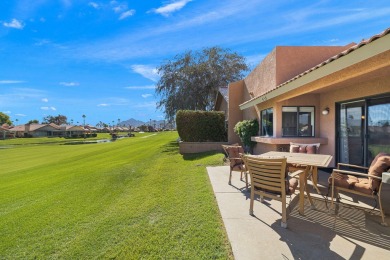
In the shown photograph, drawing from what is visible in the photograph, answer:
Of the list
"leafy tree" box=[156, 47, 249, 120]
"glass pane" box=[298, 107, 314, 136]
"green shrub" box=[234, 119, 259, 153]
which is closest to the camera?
"glass pane" box=[298, 107, 314, 136]

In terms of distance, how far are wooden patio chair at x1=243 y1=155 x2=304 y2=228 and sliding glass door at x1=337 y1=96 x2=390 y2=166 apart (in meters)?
4.29

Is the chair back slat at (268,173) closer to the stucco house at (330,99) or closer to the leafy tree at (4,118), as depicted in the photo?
the stucco house at (330,99)

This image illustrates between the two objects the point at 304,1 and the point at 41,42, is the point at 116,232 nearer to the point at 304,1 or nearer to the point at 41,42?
the point at 304,1

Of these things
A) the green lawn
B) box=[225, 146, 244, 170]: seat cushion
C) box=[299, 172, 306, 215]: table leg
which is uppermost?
box=[225, 146, 244, 170]: seat cushion

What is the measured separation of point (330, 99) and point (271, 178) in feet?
22.2

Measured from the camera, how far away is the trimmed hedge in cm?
1702

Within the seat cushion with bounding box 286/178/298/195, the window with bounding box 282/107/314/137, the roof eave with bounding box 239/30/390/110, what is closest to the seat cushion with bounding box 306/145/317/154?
the roof eave with bounding box 239/30/390/110

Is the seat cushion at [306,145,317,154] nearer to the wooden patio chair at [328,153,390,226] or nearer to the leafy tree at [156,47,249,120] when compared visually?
the wooden patio chair at [328,153,390,226]

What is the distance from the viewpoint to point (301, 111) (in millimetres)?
10188

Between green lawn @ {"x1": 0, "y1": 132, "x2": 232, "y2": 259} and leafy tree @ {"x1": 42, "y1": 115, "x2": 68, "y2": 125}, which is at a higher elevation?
leafy tree @ {"x1": 42, "y1": 115, "x2": 68, "y2": 125}

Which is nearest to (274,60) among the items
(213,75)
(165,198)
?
(165,198)

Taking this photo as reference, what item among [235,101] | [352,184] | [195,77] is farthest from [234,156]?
[195,77]

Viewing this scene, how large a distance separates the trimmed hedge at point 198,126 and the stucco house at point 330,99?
3.97 metres

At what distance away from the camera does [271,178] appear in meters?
4.09
